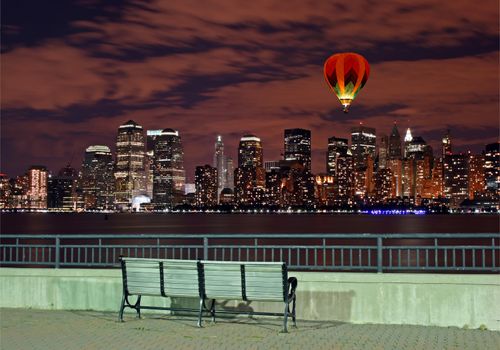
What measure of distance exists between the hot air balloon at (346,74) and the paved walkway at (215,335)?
2852cm

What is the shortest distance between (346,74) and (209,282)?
1147 inches

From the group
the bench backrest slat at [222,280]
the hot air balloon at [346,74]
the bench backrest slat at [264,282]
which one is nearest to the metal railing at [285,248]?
the bench backrest slat at [264,282]

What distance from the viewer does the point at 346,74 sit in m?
39.7

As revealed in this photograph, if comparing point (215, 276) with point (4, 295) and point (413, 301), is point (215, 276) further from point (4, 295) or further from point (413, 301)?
point (4, 295)

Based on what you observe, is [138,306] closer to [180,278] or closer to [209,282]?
[180,278]

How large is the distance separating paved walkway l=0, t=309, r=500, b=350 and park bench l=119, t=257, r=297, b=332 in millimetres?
273

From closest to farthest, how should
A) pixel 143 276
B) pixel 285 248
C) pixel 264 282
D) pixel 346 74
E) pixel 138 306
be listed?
pixel 264 282, pixel 143 276, pixel 138 306, pixel 285 248, pixel 346 74

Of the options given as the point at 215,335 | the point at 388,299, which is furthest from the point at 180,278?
the point at 388,299

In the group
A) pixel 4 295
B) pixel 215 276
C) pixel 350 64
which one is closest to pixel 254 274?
pixel 215 276

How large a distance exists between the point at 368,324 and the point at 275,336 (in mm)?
1912

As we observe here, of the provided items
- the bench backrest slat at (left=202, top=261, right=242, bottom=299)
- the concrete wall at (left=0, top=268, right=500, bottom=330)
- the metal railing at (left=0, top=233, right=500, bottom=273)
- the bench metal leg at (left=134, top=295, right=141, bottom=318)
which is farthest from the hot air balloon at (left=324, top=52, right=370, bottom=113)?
the bench backrest slat at (left=202, top=261, right=242, bottom=299)

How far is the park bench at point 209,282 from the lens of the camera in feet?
38.2

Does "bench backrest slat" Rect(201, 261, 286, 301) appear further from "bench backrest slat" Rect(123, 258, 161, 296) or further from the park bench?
"bench backrest slat" Rect(123, 258, 161, 296)

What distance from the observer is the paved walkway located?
10.6 metres
